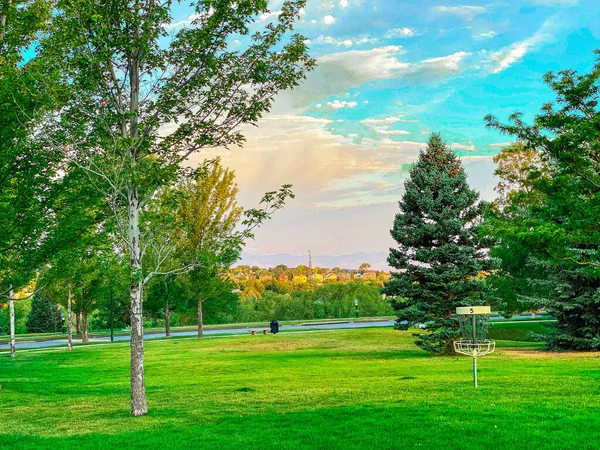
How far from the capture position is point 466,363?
1712 centimetres

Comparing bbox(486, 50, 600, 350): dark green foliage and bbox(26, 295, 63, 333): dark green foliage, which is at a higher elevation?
bbox(486, 50, 600, 350): dark green foliage

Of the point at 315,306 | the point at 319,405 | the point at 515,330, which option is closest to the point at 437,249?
the point at 319,405

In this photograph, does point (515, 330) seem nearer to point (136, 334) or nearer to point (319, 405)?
point (319, 405)

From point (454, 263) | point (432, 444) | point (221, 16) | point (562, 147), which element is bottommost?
point (432, 444)

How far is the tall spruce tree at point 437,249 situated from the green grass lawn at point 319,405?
5.81 feet

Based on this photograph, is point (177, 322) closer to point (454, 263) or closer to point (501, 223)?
point (454, 263)

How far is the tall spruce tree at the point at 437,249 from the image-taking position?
20453 millimetres

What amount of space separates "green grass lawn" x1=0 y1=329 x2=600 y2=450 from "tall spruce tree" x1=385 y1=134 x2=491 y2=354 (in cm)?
177

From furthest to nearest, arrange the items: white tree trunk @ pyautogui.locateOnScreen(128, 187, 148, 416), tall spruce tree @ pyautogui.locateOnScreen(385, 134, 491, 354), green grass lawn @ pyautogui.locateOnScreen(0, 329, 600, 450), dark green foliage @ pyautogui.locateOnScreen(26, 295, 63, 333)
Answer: dark green foliage @ pyautogui.locateOnScreen(26, 295, 63, 333)
tall spruce tree @ pyautogui.locateOnScreen(385, 134, 491, 354)
white tree trunk @ pyautogui.locateOnScreen(128, 187, 148, 416)
green grass lawn @ pyautogui.locateOnScreen(0, 329, 600, 450)

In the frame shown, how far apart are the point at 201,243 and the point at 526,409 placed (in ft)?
91.0

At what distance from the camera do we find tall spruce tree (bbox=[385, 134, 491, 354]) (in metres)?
20.5

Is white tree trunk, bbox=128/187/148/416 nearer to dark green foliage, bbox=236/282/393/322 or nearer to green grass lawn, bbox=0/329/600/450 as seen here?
green grass lawn, bbox=0/329/600/450

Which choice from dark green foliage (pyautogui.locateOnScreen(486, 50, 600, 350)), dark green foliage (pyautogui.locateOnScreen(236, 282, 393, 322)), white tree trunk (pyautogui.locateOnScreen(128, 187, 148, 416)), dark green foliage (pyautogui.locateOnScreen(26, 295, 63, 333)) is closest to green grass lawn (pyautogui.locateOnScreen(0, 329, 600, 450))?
white tree trunk (pyautogui.locateOnScreen(128, 187, 148, 416))

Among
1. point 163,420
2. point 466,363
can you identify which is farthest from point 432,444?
point 466,363
